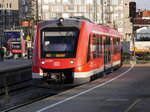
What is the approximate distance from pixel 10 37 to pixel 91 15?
73.5 m

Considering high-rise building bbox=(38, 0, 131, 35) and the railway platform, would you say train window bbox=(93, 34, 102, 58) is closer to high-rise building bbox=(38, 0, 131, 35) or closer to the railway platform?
the railway platform

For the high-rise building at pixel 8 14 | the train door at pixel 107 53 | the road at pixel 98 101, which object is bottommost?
the road at pixel 98 101

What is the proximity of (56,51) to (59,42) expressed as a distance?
42 cm

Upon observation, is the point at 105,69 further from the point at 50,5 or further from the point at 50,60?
the point at 50,5

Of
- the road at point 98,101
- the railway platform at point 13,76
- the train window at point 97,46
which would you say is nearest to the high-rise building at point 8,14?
the railway platform at point 13,76

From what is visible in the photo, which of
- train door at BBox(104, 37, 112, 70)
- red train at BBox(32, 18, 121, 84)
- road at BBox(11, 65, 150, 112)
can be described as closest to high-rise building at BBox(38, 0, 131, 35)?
train door at BBox(104, 37, 112, 70)

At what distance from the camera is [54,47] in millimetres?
20203

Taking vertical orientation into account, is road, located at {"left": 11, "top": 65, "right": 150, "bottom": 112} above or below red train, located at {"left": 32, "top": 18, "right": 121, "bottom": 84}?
below

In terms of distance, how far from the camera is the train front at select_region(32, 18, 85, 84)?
19922 mm

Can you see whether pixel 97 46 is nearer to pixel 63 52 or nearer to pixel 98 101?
pixel 63 52

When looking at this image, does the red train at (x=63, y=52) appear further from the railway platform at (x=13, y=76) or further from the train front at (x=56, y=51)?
the railway platform at (x=13, y=76)

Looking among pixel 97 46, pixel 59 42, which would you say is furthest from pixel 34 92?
pixel 97 46

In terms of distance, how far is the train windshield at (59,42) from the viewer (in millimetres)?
20062

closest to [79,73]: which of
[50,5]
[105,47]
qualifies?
[105,47]
